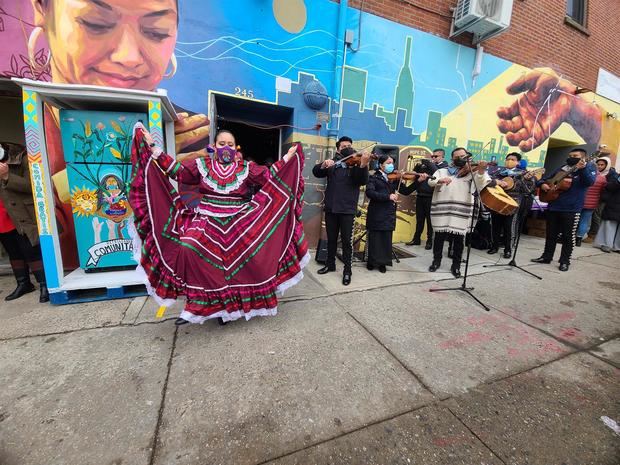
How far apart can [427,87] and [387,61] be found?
1043 mm

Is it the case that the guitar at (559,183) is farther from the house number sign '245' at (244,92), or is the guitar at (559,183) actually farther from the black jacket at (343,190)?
the house number sign '245' at (244,92)

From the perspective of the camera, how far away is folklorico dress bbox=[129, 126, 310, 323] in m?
2.47

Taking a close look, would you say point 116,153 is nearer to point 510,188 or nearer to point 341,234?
point 341,234

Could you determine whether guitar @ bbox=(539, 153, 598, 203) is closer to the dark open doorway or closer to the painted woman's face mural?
the dark open doorway

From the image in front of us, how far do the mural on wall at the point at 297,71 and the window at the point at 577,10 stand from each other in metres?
1.96

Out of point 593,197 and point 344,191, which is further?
point 593,197

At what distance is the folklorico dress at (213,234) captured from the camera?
247 cm

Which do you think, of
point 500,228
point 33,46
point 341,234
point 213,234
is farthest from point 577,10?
point 33,46

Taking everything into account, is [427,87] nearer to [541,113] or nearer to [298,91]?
[298,91]

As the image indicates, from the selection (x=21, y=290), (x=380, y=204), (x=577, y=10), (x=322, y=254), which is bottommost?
(x=21, y=290)

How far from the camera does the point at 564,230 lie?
4707 millimetres

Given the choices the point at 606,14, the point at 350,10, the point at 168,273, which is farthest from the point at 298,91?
the point at 606,14

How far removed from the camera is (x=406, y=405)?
1.80m

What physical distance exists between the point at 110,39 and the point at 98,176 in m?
2.01
